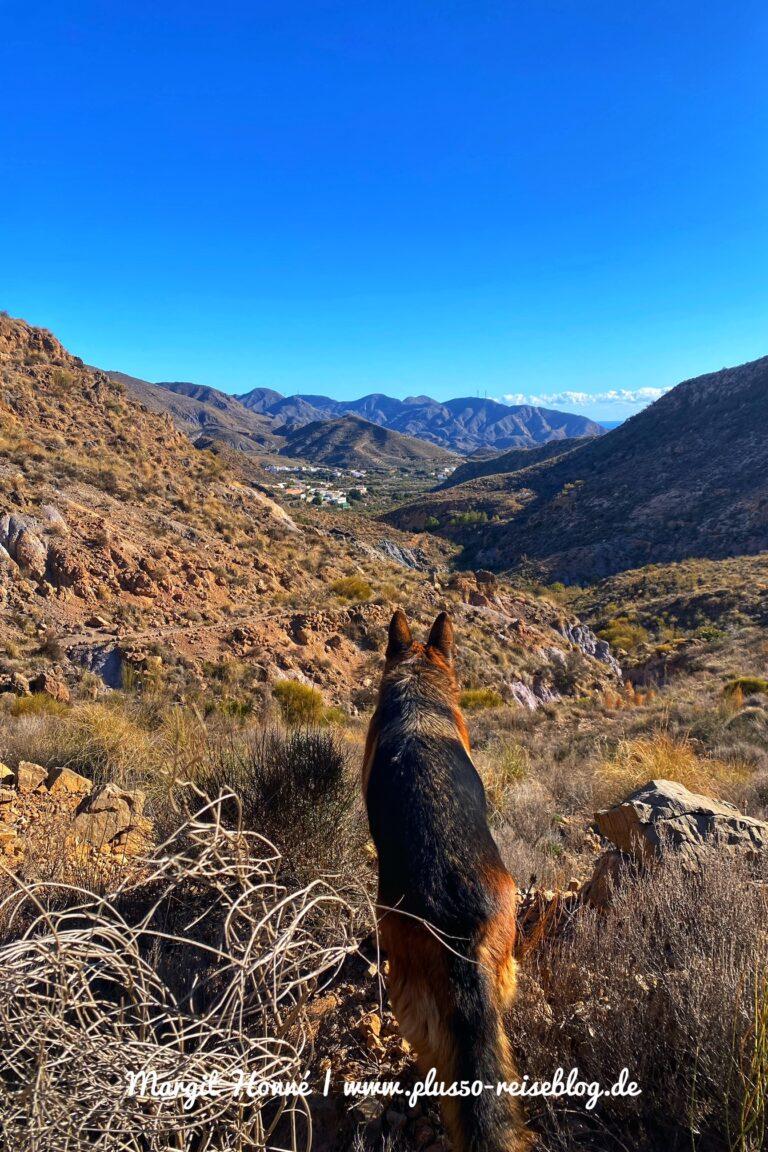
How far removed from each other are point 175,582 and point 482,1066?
15539 millimetres

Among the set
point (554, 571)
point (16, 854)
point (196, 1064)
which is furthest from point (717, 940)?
point (554, 571)

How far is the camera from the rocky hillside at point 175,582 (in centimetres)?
1274

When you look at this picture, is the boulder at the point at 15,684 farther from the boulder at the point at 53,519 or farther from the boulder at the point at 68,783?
the boulder at the point at 53,519

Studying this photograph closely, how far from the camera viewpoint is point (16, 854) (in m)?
4.38

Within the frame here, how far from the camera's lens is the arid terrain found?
1923mm

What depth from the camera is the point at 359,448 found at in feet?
506

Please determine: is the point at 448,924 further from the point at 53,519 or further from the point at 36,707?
the point at 53,519

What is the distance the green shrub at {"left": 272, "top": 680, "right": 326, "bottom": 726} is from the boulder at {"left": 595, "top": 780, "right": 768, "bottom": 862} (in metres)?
7.08

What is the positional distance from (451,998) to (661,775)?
21.1 feet

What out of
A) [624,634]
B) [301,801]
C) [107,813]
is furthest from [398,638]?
[624,634]

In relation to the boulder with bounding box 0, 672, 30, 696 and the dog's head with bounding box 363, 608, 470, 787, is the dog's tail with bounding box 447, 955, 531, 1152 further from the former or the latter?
the boulder with bounding box 0, 672, 30, 696

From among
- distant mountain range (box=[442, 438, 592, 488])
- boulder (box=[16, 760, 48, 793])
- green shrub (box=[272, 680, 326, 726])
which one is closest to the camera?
boulder (box=[16, 760, 48, 793])

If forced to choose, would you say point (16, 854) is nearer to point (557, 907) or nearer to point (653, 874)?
point (557, 907)

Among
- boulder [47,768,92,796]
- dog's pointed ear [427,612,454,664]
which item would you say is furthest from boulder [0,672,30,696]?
dog's pointed ear [427,612,454,664]
